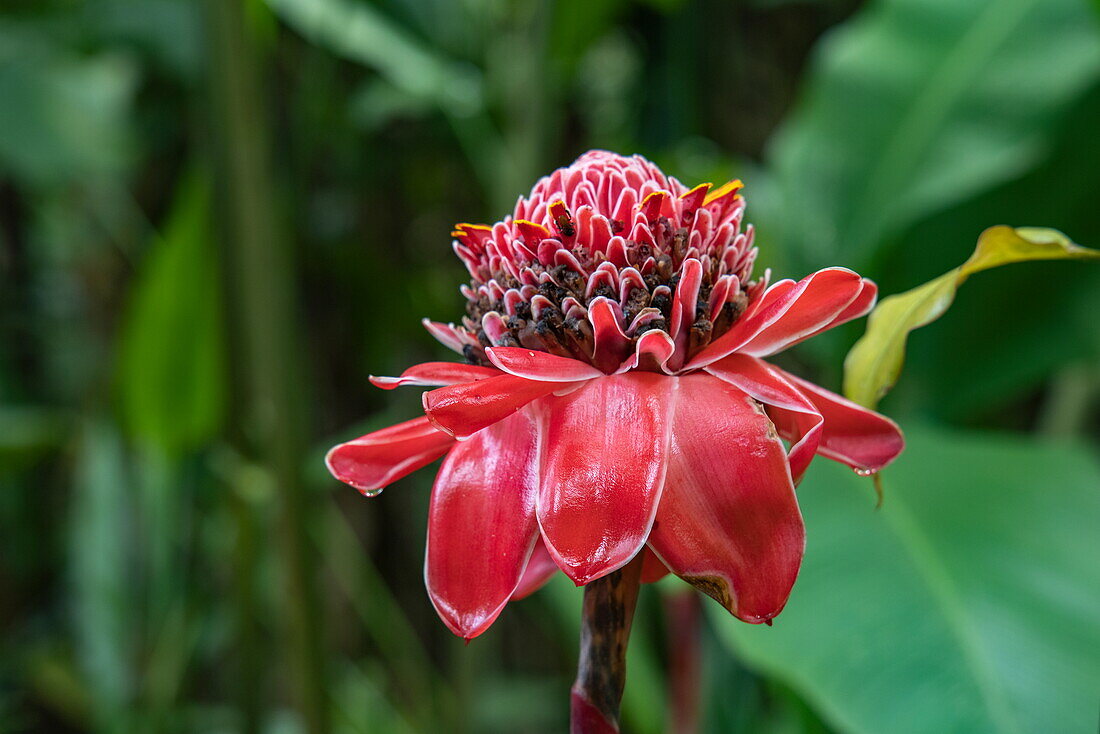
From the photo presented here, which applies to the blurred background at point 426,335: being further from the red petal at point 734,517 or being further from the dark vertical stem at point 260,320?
the red petal at point 734,517

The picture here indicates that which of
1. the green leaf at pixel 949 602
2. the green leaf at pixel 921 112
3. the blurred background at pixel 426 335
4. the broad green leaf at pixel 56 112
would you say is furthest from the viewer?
the broad green leaf at pixel 56 112

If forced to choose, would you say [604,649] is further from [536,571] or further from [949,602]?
[949,602]

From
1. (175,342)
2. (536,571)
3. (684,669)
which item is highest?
(536,571)

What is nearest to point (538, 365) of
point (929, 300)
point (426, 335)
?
point (929, 300)

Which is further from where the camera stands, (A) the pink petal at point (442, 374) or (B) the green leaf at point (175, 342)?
(B) the green leaf at point (175, 342)

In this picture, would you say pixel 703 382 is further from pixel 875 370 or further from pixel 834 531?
pixel 834 531

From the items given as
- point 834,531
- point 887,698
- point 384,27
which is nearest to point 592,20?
point 384,27

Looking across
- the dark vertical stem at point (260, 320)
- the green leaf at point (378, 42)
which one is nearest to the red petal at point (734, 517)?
the dark vertical stem at point (260, 320)
